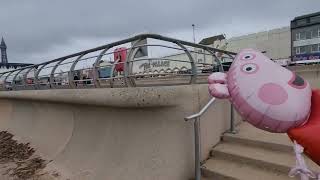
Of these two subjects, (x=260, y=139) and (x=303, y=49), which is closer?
(x=260, y=139)

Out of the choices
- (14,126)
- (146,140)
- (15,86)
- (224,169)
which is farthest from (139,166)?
(15,86)

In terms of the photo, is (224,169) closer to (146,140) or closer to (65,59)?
(146,140)

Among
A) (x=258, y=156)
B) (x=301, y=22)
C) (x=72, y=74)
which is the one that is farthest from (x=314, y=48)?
(x=258, y=156)

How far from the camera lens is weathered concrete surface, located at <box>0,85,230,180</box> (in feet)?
15.7

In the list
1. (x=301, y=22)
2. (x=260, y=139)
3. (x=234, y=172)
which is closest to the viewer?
(x=234, y=172)

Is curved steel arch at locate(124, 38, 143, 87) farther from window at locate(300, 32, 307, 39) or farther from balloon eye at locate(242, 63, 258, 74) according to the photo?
window at locate(300, 32, 307, 39)

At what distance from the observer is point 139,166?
4.89 m

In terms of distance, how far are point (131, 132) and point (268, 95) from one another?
2890 mm

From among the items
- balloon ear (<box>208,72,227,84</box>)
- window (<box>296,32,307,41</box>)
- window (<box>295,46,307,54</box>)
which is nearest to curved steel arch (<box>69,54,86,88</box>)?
balloon ear (<box>208,72,227,84</box>)

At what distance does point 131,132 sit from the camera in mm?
5137

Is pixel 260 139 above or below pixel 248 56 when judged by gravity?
below

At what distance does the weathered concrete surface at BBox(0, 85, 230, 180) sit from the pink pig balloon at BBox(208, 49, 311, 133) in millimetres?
1974

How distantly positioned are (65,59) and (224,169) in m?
4.28

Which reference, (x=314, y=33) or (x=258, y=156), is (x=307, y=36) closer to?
(x=314, y=33)
